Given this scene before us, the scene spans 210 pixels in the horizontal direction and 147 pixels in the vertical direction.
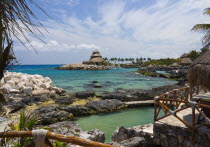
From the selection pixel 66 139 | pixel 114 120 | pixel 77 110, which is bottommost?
pixel 114 120

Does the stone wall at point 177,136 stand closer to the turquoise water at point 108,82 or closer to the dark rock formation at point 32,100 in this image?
the turquoise water at point 108,82

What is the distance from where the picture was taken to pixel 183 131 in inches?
180

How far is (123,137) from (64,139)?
5012 mm

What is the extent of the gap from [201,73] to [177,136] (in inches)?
82.2

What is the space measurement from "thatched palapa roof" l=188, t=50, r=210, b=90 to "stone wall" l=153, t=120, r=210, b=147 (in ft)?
4.57

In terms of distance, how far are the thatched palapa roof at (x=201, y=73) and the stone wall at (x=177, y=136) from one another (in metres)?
1.39

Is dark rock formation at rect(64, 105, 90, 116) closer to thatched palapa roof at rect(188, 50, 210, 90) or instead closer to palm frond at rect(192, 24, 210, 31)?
thatched palapa roof at rect(188, 50, 210, 90)

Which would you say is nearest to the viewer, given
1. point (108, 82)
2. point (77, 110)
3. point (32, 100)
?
point (77, 110)

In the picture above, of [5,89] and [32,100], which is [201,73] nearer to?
[32,100]

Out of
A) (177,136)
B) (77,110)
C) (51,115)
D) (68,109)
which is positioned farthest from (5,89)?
(177,136)

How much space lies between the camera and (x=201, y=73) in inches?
188

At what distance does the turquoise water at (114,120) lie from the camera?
27.4ft

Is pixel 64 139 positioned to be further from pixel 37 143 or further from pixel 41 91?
pixel 41 91

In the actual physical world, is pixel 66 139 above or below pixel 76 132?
above
